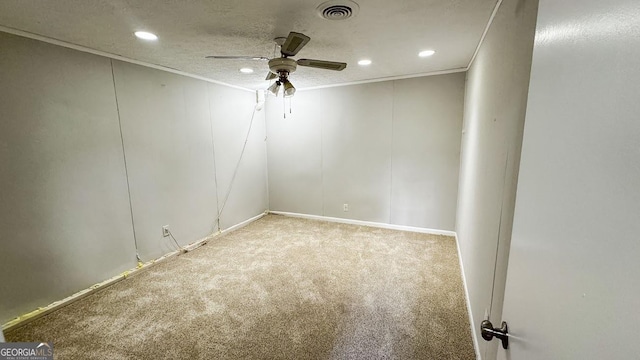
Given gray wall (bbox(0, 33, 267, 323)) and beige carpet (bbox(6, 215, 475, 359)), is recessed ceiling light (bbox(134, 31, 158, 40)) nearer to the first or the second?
gray wall (bbox(0, 33, 267, 323))

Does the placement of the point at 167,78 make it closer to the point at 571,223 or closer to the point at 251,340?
the point at 251,340

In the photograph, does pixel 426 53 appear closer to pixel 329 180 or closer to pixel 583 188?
pixel 329 180

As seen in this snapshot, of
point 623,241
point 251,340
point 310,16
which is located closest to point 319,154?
point 310,16

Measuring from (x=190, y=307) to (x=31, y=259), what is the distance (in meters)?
1.33

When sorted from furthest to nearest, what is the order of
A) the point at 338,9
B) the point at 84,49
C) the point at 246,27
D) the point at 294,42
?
the point at 84,49
the point at 246,27
the point at 294,42
the point at 338,9

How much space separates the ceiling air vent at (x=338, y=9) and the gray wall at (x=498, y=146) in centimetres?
89

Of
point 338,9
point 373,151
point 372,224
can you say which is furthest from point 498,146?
point 372,224

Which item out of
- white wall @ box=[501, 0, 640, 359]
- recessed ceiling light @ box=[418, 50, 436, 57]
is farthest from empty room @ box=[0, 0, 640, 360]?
recessed ceiling light @ box=[418, 50, 436, 57]

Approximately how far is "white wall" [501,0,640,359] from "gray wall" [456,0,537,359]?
0.56 metres

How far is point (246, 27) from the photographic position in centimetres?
200

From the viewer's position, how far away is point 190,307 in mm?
2297

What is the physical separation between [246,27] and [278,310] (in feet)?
7.68

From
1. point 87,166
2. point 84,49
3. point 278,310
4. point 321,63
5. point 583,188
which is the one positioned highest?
point 84,49

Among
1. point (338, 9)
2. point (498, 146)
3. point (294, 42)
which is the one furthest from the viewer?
point (294, 42)
